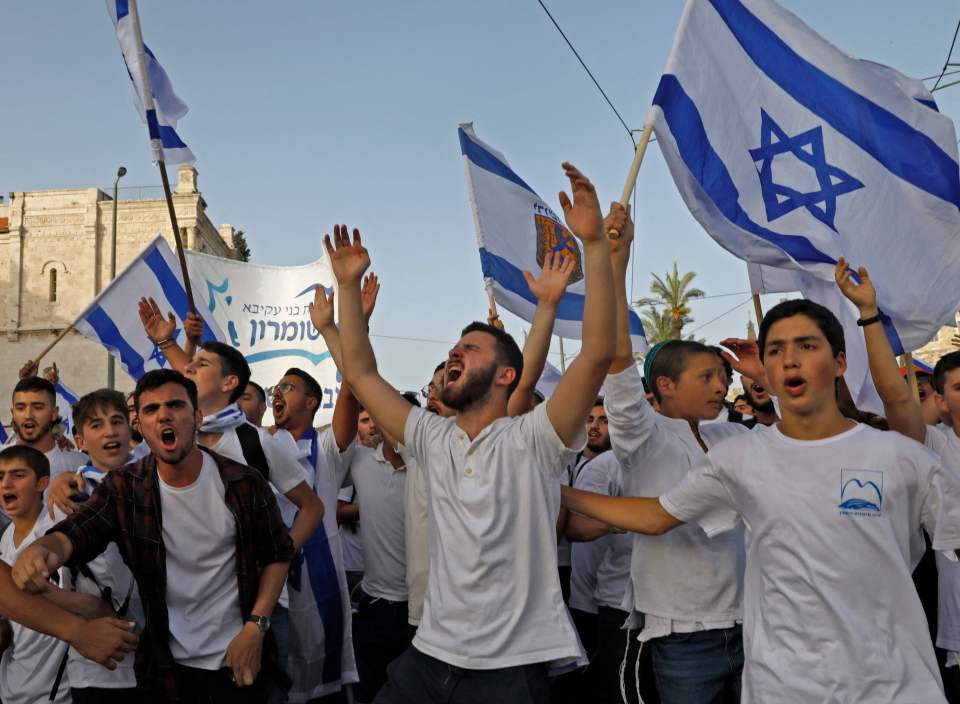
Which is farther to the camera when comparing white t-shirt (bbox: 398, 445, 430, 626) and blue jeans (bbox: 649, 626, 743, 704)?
white t-shirt (bbox: 398, 445, 430, 626)

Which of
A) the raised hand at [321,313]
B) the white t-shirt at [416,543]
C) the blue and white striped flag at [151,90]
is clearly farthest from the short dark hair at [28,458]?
the blue and white striped flag at [151,90]

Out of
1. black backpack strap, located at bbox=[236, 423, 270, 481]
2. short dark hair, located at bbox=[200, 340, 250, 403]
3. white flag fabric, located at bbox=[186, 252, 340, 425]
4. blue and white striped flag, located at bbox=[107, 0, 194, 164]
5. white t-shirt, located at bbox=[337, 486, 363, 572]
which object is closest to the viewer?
black backpack strap, located at bbox=[236, 423, 270, 481]

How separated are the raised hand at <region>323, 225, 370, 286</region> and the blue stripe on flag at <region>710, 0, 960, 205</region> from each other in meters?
3.00

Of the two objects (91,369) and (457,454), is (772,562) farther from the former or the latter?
(91,369)

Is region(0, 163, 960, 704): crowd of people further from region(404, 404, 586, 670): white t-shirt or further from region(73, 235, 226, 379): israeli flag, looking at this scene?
region(73, 235, 226, 379): israeli flag

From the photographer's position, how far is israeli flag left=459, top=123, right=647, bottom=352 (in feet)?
23.8

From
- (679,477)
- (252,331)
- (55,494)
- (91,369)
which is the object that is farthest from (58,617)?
(91,369)

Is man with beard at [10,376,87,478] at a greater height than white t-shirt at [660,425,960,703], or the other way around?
man with beard at [10,376,87,478]

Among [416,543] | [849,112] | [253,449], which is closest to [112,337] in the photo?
[253,449]

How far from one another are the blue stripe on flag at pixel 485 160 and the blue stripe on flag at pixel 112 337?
144 inches

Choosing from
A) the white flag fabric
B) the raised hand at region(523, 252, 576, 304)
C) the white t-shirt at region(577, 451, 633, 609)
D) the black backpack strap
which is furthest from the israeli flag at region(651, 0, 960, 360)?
the white flag fabric

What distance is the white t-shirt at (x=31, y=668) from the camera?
374cm

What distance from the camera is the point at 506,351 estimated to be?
330 cm

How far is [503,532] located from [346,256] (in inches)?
51.7
